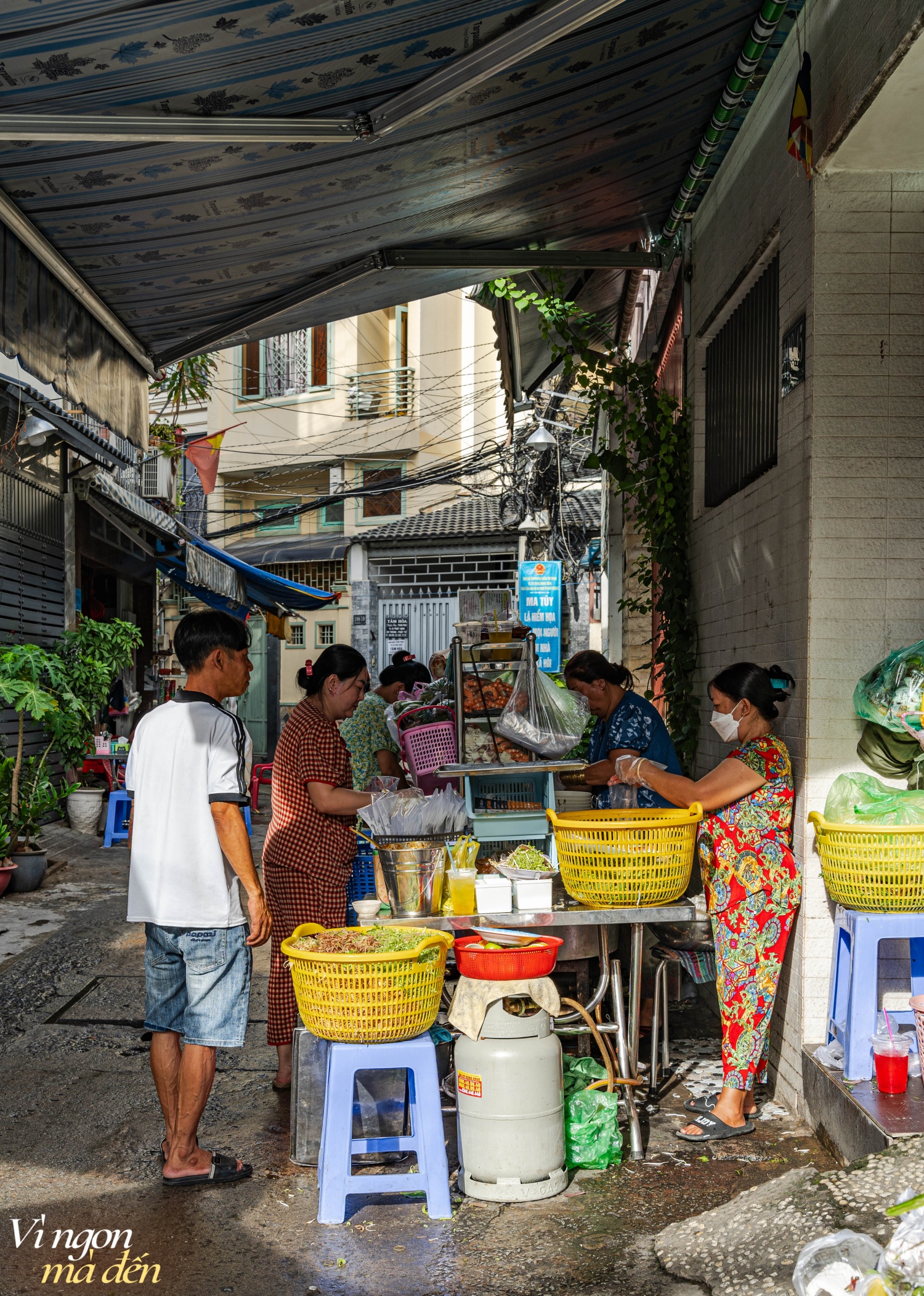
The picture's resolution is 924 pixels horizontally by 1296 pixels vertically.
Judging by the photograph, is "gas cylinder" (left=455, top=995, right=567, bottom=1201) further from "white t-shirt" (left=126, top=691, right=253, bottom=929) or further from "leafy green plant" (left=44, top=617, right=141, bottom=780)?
"leafy green plant" (left=44, top=617, right=141, bottom=780)

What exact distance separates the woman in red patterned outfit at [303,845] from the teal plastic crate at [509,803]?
509 mm

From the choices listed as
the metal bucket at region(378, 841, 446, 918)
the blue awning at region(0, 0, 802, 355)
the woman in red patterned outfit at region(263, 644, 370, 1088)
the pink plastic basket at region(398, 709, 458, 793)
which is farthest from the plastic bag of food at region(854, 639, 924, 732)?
the pink plastic basket at region(398, 709, 458, 793)

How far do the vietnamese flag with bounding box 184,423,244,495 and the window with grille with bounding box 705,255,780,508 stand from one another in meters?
12.4

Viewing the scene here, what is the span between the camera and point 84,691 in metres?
10.5

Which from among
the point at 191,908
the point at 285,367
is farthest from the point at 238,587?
the point at 191,908

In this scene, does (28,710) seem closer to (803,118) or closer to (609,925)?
(609,925)

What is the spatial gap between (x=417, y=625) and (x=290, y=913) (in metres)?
16.1

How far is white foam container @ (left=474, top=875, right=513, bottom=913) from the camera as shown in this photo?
14.0 feet

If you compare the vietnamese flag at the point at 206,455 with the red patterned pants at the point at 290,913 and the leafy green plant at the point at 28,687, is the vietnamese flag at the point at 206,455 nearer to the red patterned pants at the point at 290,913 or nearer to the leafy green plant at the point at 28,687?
the leafy green plant at the point at 28,687

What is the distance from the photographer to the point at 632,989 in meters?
4.48

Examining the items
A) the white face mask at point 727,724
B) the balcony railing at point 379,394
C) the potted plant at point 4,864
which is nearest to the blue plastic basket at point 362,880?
the white face mask at point 727,724

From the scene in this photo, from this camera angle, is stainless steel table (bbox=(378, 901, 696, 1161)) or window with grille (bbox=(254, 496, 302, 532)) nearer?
stainless steel table (bbox=(378, 901, 696, 1161))

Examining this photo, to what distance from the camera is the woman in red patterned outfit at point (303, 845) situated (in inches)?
196

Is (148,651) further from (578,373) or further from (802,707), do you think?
(802,707)
